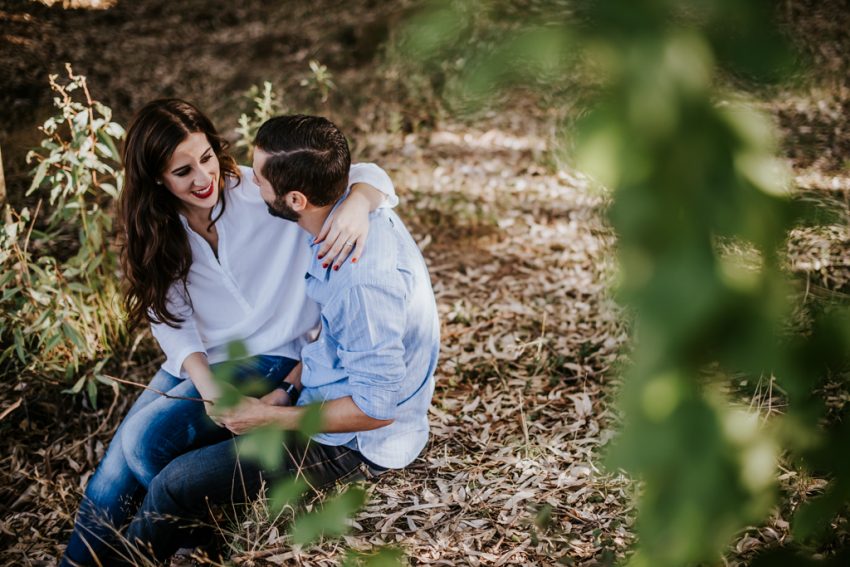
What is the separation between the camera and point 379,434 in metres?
2.44

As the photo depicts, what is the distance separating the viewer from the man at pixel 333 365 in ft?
6.77

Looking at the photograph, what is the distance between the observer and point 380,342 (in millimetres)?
2039

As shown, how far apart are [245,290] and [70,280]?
5.00ft

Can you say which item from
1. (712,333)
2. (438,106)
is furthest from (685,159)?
(438,106)

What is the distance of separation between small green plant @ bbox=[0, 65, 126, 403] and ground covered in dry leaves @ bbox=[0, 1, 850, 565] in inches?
7.1

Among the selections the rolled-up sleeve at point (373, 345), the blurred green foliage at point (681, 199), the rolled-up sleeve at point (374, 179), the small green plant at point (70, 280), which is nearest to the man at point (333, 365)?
the rolled-up sleeve at point (373, 345)

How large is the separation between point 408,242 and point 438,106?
4.12m

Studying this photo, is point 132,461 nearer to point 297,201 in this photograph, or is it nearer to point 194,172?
point 194,172

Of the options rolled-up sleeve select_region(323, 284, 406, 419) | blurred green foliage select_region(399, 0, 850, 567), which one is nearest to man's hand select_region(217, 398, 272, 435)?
rolled-up sleeve select_region(323, 284, 406, 419)

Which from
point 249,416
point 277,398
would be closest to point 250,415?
point 249,416

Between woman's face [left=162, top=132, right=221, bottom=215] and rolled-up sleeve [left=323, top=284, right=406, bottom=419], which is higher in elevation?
woman's face [left=162, top=132, right=221, bottom=215]

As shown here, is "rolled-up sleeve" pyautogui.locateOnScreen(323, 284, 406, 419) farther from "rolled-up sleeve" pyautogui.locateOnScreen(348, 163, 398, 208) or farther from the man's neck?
"rolled-up sleeve" pyautogui.locateOnScreen(348, 163, 398, 208)

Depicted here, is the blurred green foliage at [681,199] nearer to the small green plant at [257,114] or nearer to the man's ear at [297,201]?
the man's ear at [297,201]

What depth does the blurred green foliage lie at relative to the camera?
1.97ft
